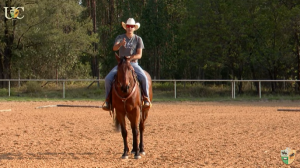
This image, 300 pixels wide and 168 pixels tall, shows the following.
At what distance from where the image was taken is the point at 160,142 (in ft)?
30.0

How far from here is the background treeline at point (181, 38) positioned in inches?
1081

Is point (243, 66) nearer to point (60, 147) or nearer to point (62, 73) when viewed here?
point (62, 73)

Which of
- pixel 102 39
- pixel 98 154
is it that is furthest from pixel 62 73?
pixel 98 154

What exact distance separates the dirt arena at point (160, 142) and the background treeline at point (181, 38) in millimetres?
14924

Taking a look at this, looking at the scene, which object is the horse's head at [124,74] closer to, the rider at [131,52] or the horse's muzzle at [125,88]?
the horse's muzzle at [125,88]

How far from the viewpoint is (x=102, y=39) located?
52.2 metres

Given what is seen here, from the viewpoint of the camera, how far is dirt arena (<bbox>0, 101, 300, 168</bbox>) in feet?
23.3

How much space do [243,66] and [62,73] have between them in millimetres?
16585

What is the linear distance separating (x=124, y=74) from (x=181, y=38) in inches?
950

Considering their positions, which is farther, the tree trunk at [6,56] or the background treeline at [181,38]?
the tree trunk at [6,56]

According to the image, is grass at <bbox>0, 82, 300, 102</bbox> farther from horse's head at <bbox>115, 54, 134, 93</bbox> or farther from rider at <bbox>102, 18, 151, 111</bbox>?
horse's head at <bbox>115, 54, 134, 93</bbox>

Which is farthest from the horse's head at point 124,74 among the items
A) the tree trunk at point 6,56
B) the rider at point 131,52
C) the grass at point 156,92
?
the tree trunk at point 6,56

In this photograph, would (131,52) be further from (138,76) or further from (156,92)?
(156,92)

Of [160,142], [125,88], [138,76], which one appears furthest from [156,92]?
[125,88]
